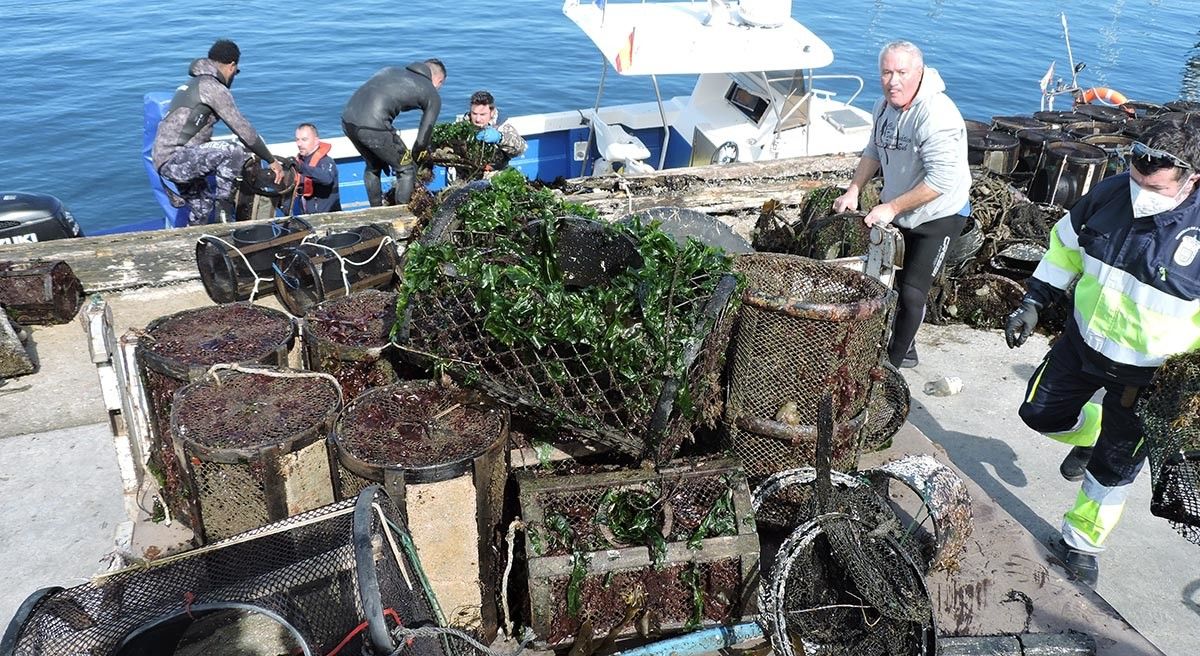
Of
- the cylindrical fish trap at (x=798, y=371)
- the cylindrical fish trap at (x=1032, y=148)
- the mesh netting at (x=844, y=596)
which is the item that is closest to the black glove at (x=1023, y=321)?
the cylindrical fish trap at (x=798, y=371)

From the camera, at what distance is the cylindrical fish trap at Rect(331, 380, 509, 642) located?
3197 millimetres

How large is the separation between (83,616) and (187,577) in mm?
300

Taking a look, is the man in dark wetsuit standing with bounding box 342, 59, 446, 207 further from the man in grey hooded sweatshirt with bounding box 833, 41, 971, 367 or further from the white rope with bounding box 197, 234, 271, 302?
the man in grey hooded sweatshirt with bounding box 833, 41, 971, 367

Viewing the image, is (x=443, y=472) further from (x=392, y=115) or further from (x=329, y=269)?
(x=392, y=115)

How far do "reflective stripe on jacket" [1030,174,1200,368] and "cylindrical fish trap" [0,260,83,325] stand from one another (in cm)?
585

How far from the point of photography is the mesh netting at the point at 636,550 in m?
3.27

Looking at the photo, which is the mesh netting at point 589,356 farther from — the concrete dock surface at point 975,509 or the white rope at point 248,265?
the white rope at point 248,265

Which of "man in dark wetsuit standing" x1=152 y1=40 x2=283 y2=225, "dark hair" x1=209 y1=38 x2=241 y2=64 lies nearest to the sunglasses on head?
"man in dark wetsuit standing" x1=152 y1=40 x2=283 y2=225

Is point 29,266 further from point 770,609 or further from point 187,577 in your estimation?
point 770,609

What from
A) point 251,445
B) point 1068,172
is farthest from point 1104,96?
point 251,445

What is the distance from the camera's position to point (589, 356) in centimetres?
338

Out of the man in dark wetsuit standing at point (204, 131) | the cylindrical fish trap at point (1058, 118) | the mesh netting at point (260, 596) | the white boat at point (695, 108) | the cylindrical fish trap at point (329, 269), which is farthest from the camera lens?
the cylindrical fish trap at point (1058, 118)

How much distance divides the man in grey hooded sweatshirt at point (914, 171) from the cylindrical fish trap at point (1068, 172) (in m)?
3.78

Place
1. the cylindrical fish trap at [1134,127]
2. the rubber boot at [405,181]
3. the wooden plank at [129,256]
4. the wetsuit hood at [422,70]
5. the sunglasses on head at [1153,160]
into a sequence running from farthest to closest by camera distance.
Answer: the cylindrical fish trap at [1134,127] < the wetsuit hood at [422,70] < the rubber boot at [405,181] < the wooden plank at [129,256] < the sunglasses on head at [1153,160]
